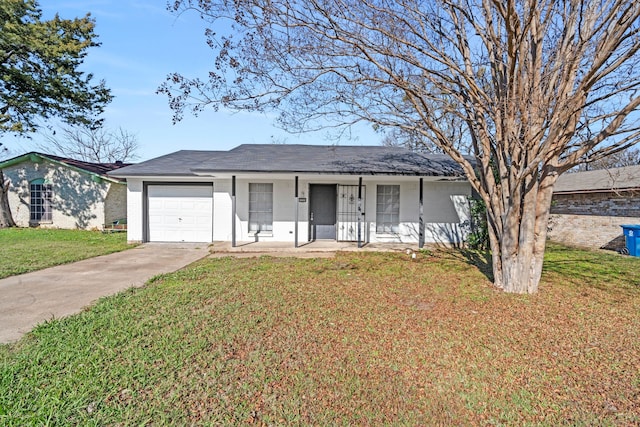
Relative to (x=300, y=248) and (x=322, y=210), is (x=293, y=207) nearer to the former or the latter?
(x=322, y=210)

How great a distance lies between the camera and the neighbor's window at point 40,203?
51.7 ft

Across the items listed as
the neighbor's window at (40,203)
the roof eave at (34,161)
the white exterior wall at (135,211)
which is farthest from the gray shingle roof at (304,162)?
the neighbor's window at (40,203)

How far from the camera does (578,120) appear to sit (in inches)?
196

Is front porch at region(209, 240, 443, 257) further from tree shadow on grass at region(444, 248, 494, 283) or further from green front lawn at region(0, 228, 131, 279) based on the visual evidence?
green front lawn at region(0, 228, 131, 279)

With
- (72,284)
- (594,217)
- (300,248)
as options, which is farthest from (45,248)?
(594,217)

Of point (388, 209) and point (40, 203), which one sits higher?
point (40, 203)

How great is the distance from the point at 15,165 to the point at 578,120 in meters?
22.3

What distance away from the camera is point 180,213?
1163cm

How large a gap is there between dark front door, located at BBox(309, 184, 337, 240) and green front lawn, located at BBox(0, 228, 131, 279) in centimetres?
647

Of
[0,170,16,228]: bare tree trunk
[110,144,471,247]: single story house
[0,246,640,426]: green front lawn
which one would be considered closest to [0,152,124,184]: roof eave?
[0,170,16,228]: bare tree trunk

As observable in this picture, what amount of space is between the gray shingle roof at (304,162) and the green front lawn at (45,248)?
8.86 feet

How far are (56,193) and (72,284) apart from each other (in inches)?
504

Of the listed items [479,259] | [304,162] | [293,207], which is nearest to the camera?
[479,259]

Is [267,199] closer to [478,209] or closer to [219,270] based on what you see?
[219,270]
